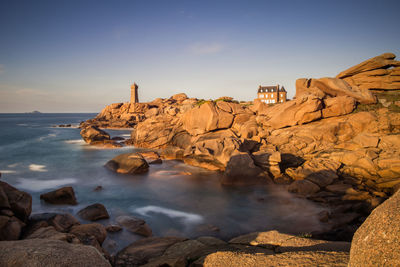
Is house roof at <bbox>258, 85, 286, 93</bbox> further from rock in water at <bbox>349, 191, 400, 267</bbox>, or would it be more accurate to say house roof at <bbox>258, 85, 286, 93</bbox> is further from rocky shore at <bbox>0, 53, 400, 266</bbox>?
rock in water at <bbox>349, 191, 400, 267</bbox>

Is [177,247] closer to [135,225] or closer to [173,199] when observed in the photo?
[135,225]

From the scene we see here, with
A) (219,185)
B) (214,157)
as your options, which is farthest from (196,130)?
(219,185)

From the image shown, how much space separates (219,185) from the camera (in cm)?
2091

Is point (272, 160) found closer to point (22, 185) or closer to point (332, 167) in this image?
point (332, 167)

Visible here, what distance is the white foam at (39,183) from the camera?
68.0 ft

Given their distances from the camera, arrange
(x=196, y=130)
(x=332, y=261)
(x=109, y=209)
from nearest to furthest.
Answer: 1. (x=332, y=261)
2. (x=109, y=209)
3. (x=196, y=130)

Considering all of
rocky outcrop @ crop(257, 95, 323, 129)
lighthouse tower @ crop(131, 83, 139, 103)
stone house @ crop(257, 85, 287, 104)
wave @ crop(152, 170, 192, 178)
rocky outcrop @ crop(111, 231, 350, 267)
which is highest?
lighthouse tower @ crop(131, 83, 139, 103)

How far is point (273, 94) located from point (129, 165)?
176 feet

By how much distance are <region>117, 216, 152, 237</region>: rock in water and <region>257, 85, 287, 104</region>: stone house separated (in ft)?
198

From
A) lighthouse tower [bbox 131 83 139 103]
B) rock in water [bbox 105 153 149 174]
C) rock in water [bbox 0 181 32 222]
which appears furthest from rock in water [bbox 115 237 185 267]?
lighthouse tower [bbox 131 83 139 103]

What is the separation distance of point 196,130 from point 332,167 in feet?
62.5

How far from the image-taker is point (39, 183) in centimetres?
2200

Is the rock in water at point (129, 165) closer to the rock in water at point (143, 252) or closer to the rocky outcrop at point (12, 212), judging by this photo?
the rocky outcrop at point (12, 212)

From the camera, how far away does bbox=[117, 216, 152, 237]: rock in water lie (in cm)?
1245
